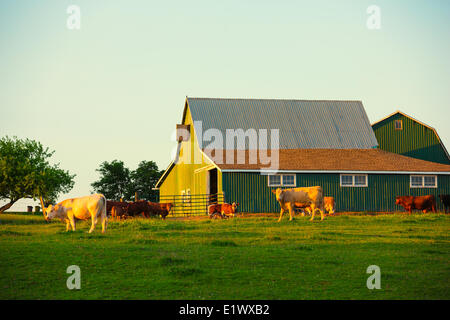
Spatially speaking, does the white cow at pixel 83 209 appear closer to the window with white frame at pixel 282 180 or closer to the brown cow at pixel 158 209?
the brown cow at pixel 158 209

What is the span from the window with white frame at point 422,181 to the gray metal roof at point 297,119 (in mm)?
4766

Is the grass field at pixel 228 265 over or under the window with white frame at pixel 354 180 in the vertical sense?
under

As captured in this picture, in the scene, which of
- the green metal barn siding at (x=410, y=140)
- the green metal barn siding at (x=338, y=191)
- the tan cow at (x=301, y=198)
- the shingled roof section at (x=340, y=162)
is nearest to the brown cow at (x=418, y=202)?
the green metal barn siding at (x=338, y=191)

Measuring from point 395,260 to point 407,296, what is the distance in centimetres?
373

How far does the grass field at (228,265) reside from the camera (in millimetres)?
10695

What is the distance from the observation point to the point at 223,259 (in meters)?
13.9

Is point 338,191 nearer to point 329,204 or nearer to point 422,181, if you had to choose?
point 329,204

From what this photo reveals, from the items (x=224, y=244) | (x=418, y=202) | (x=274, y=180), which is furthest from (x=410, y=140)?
(x=224, y=244)

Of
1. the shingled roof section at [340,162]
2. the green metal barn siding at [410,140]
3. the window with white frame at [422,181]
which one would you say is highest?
the green metal barn siding at [410,140]

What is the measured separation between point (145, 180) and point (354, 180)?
166 ft

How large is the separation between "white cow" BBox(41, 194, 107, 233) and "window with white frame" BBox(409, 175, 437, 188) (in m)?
24.2
